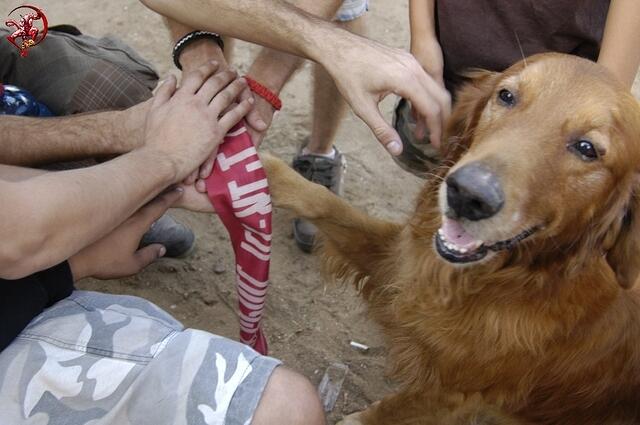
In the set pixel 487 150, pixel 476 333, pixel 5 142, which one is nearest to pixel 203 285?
pixel 5 142

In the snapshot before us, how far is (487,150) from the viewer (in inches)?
76.3

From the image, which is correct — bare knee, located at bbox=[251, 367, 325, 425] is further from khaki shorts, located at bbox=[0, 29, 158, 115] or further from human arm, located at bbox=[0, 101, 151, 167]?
khaki shorts, located at bbox=[0, 29, 158, 115]

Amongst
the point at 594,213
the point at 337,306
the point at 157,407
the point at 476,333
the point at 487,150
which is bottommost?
the point at 337,306

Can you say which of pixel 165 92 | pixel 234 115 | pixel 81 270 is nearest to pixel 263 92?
pixel 234 115

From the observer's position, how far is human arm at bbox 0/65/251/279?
5.83 feet

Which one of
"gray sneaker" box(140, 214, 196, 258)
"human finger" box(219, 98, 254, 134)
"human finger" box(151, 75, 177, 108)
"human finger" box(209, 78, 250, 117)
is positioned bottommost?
"gray sneaker" box(140, 214, 196, 258)

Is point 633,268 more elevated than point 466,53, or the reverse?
point 466,53

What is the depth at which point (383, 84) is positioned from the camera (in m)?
2.26

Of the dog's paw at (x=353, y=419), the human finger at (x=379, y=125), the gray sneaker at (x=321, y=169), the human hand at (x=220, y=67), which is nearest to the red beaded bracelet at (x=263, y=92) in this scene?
the human hand at (x=220, y=67)

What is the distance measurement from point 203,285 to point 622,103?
6.87ft

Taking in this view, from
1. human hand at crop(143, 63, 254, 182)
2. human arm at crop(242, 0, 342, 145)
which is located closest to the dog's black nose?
human hand at crop(143, 63, 254, 182)

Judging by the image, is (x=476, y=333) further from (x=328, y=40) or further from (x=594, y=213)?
(x=328, y=40)

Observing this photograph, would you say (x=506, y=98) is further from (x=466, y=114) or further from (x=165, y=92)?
(x=165, y=92)

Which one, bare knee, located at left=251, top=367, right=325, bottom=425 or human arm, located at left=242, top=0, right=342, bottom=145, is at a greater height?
human arm, located at left=242, top=0, right=342, bottom=145
